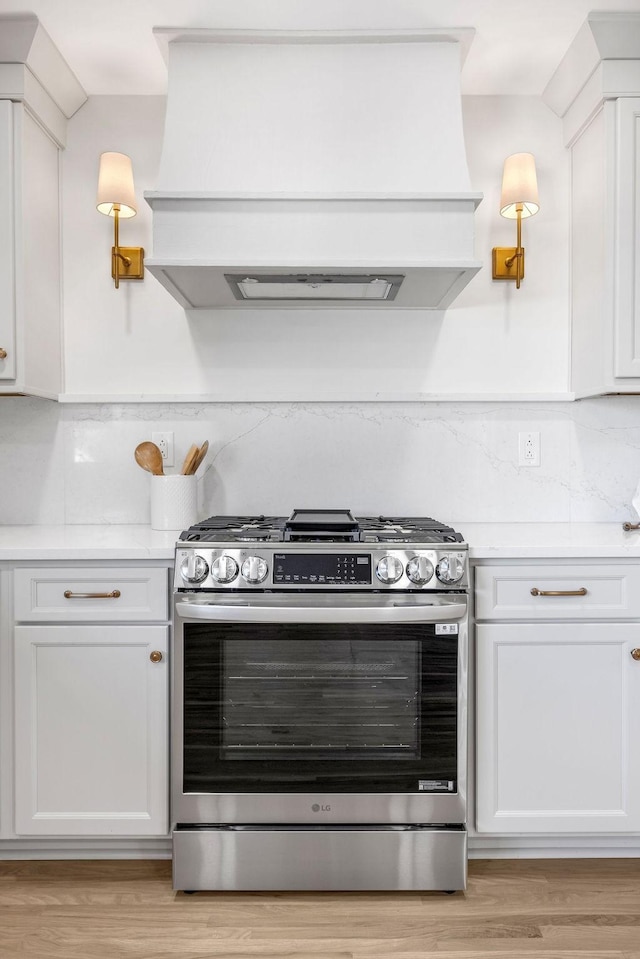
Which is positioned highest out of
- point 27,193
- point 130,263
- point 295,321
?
point 27,193

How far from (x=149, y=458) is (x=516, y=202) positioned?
1.50 metres

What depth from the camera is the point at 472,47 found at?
212cm

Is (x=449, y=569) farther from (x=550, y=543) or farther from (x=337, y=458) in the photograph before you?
(x=337, y=458)

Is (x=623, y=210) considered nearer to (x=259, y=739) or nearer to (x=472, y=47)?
(x=472, y=47)

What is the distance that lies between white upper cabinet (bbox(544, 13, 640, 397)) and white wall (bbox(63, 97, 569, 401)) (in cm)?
21

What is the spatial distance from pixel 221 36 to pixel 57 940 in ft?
8.07

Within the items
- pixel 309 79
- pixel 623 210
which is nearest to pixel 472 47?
pixel 309 79

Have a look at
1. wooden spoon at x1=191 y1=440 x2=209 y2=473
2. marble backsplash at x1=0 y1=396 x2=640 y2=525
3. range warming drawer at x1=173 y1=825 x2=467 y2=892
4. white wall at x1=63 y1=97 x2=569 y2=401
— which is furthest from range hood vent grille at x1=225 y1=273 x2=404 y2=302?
range warming drawer at x1=173 y1=825 x2=467 y2=892

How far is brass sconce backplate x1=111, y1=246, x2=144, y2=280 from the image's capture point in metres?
2.39

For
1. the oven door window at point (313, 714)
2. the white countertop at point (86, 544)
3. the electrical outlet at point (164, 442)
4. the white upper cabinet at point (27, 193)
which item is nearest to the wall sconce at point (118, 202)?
the white upper cabinet at point (27, 193)

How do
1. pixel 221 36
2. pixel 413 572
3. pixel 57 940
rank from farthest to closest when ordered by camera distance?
1. pixel 221 36
2. pixel 413 572
3. pixel 57 940

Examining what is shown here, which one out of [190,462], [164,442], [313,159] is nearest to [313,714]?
[190,462]

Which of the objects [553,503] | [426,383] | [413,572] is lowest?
[413,572]

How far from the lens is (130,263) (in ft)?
7.88
